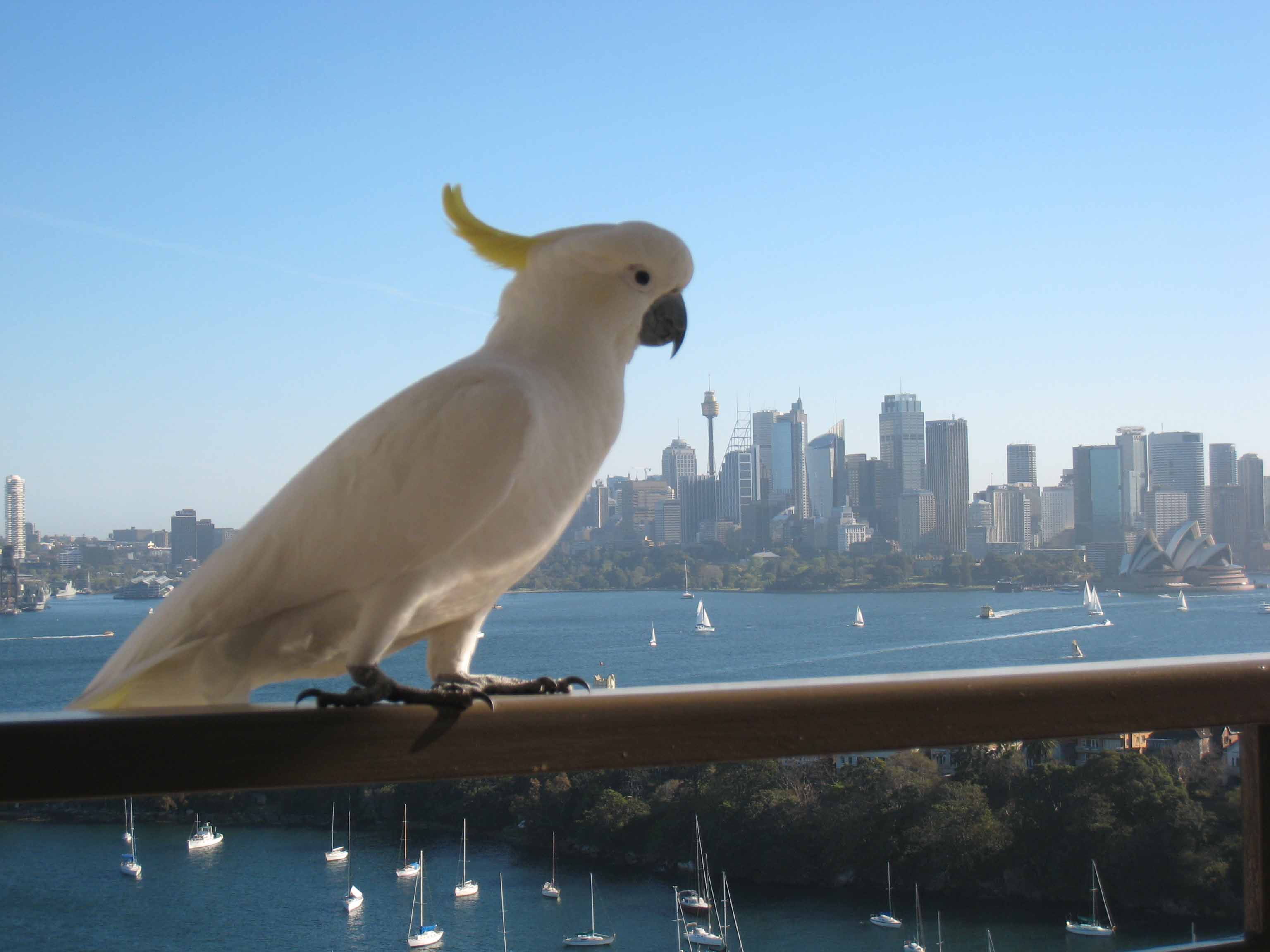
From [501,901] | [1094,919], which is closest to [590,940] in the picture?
[501,901]

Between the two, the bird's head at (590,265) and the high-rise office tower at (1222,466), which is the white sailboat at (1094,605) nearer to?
the high-rise office tower at (1222,466)

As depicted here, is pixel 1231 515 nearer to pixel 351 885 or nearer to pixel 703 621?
pixel 703 621

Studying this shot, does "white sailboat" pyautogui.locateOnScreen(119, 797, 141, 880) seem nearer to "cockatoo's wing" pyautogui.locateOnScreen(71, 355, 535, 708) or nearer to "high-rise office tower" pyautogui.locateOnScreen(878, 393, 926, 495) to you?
"cockatoo's wing" pyautogui.locateOnScreen(71, 355, 535, 708)

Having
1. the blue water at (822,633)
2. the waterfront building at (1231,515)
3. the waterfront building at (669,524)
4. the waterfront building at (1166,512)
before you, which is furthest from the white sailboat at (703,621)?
the waterfront building at (1231,515)

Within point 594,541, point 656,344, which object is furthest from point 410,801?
point 594,541

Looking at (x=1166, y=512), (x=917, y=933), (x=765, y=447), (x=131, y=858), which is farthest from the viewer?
(x=765, y=447)

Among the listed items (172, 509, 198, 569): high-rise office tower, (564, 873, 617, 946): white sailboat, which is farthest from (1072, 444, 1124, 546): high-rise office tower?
(564, 873, 617, 946): white sailboat

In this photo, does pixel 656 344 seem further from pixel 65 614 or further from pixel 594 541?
pixel 65 614
